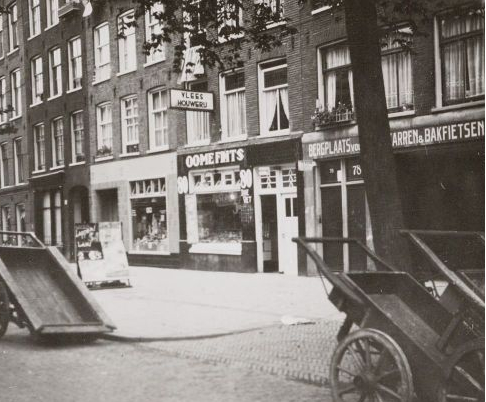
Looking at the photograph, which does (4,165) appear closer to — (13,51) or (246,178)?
(13,51)

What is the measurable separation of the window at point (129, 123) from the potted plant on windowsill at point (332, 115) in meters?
9.28

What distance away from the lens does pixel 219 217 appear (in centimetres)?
2100

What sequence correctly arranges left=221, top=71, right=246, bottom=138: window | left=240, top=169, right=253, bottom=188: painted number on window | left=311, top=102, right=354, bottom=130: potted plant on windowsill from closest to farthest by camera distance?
left=311, top=102, right=354, bottom=130: potted plant on windowsill, left=240, top=169, right=253, bottom=188: painted number on window, left=221, top=71, right=246, bottom=138: window

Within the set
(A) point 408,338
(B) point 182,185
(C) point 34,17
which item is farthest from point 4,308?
(C) point 34,17

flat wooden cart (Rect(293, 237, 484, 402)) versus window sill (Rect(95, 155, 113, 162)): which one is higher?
window sill (Rect(95, 155, 113, 162))

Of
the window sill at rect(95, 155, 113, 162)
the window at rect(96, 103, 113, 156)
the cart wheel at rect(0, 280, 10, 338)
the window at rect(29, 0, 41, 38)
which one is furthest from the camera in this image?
the window at rect(29, 0, 41, 38)

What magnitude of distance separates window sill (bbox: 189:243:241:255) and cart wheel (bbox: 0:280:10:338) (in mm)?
10832

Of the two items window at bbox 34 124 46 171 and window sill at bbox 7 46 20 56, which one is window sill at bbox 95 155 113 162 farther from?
window sill at bbox 7 46 20 56

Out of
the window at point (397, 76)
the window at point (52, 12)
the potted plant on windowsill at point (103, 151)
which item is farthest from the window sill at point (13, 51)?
the window at point (397, 76)

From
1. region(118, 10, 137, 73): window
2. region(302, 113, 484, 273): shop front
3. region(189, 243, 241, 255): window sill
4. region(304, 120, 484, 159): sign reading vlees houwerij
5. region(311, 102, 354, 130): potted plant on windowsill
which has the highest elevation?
region(118, 10, 137, 73): window

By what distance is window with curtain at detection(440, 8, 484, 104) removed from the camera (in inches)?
553

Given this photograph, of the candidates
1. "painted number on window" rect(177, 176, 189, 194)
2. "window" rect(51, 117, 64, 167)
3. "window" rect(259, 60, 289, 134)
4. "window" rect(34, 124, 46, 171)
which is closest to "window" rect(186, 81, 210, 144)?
"painted number on window" rect(177, 176, 189, 194)

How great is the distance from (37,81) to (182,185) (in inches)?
552

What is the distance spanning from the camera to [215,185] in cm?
2097
